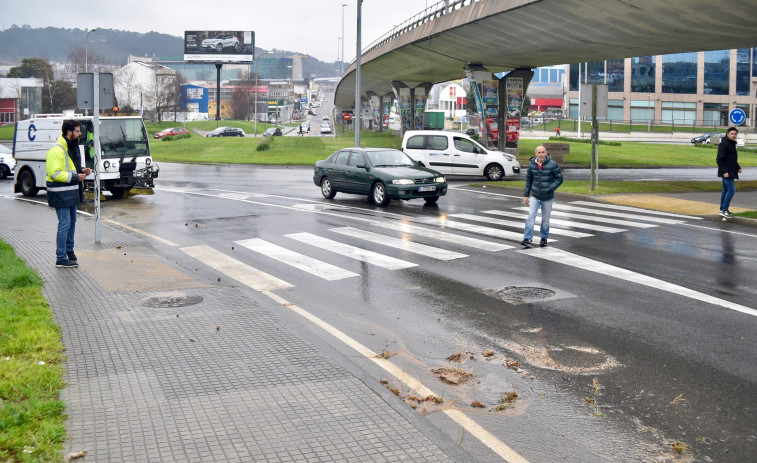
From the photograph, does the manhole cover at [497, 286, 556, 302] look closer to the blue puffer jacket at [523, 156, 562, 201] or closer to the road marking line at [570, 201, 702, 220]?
the blue puffer jacket at [523, 156, 562, 201]

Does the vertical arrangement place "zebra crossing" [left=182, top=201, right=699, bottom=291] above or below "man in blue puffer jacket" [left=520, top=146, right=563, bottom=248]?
below

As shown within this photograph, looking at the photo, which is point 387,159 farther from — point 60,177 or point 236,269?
point 60,177

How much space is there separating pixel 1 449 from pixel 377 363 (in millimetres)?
3196

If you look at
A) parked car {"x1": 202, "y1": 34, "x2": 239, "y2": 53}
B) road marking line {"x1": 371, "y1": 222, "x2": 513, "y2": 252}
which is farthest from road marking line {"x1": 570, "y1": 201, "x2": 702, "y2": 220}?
parked car {"x1": 202, "y1": 34, "x2": 239, "y2": 53}

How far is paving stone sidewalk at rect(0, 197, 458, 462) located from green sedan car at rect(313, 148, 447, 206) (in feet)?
32.4

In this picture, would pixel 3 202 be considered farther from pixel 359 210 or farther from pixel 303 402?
pixel 303 402

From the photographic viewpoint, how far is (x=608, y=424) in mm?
5586

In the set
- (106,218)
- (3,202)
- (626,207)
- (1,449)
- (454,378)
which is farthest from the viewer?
(3,202)

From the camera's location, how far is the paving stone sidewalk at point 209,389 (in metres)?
4.90

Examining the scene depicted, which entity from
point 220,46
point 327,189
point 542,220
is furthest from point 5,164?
point 220,46

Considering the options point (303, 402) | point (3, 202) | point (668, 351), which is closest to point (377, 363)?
point (303, 402)

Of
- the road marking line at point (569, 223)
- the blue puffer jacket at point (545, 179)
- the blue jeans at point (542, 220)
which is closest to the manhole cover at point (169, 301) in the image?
the blue jeans at point (542, 220)

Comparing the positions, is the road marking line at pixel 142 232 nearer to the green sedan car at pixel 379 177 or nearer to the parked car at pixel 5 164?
the green sedan car at pixel 379 177

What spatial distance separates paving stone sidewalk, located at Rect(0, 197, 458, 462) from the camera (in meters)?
4.90
